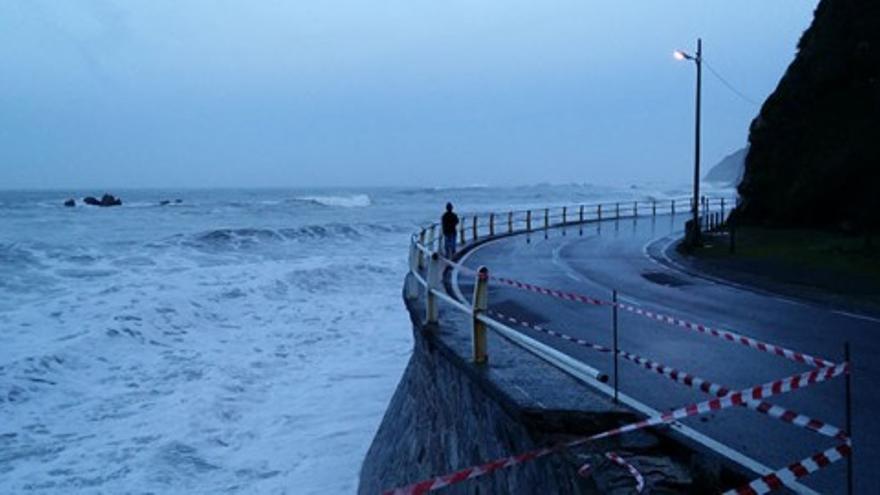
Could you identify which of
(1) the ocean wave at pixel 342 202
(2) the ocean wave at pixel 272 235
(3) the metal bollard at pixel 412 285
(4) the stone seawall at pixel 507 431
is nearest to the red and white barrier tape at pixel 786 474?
(4) the stone seawall at pixel 507 431

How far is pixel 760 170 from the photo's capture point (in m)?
33.1

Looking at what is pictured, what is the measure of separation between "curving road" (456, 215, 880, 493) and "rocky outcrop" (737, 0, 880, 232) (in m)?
11.5

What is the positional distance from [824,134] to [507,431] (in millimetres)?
30610

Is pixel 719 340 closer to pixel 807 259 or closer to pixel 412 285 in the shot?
pixel 412 285

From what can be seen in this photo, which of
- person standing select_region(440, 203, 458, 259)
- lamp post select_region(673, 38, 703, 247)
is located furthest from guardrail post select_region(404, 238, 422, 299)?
lamp post select_region(673, 38, 703, 247)

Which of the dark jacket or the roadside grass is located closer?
the roadside grass

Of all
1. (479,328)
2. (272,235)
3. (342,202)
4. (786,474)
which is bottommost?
(272,235)

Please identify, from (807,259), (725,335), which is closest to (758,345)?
(725,335)

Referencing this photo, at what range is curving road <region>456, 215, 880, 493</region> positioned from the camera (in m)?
5.45

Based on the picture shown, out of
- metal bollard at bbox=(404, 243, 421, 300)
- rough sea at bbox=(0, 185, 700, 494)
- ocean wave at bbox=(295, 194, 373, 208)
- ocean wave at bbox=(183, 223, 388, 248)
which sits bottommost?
rough sea at bbox=(0, 185, 700, 494)

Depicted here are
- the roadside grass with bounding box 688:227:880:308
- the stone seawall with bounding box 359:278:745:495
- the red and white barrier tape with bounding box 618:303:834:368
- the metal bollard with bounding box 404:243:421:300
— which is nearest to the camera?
the stone seawall with bounding box 359:278:745:495

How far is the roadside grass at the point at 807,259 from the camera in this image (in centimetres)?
1493

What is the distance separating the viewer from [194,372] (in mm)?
13711

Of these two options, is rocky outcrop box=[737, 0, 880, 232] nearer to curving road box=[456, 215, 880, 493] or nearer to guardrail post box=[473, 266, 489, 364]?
curving road box=[456, 215, 880, 493]
